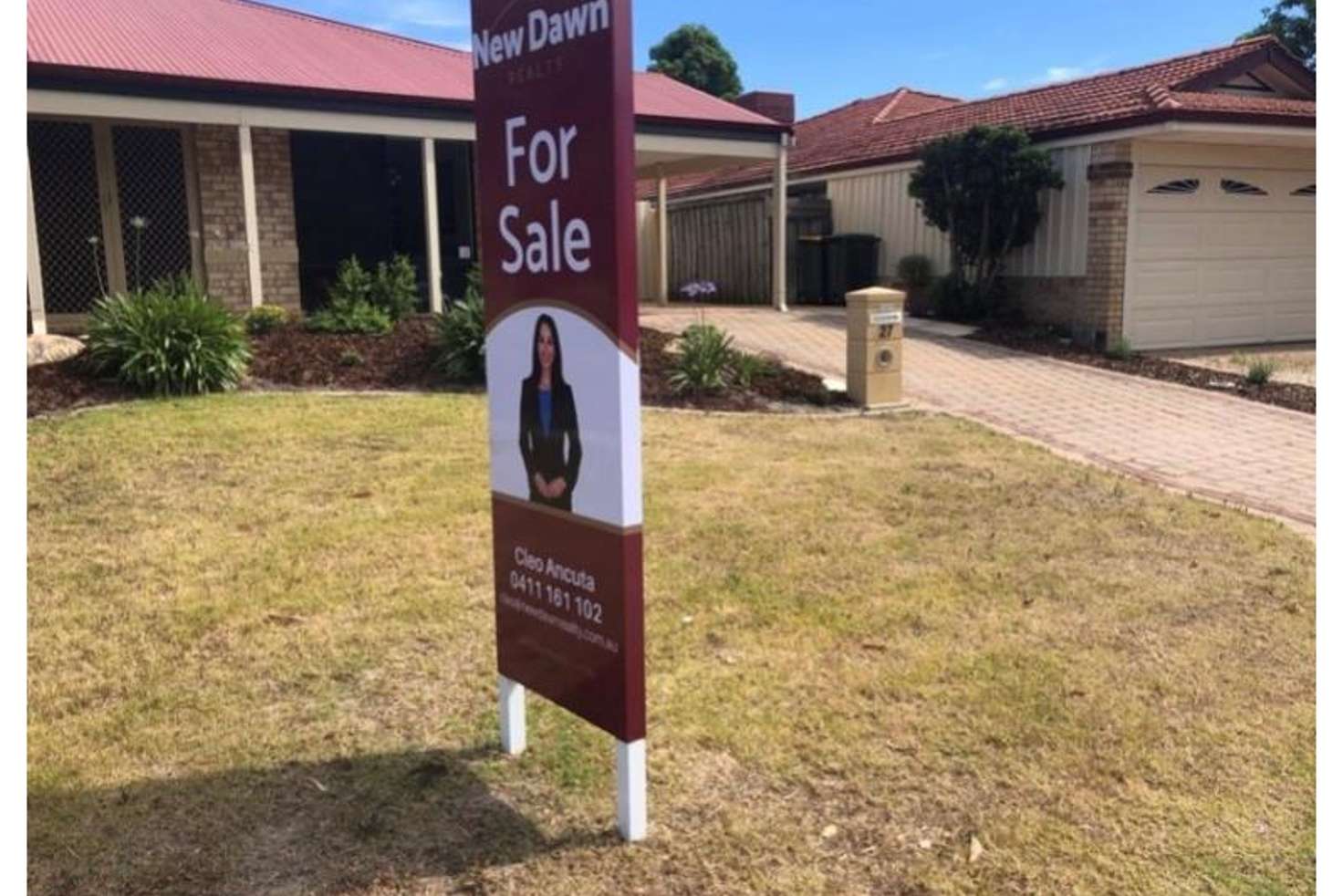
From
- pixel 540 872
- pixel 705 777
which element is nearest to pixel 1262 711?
pixel 705 777

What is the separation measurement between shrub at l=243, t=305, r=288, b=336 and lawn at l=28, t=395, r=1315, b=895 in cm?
447

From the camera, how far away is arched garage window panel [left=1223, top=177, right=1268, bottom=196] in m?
15.1

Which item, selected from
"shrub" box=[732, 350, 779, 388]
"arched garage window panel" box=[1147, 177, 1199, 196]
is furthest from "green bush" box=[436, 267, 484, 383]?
"arched garage window panel" box=[1147, 177, 1199, 196]

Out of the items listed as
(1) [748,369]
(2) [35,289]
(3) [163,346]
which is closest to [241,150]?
(2) [35,289]

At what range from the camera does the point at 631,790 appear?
121 inches

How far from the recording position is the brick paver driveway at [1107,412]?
306 inches

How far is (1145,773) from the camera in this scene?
11.3 ft

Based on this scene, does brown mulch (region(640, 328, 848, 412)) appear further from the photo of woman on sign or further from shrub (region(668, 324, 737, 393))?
the photo of woman on sign

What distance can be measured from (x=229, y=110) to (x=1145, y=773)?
11.8 metres

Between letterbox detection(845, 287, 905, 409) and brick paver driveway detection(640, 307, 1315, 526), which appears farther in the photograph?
letterbox detection(845, 287, 905, 409)

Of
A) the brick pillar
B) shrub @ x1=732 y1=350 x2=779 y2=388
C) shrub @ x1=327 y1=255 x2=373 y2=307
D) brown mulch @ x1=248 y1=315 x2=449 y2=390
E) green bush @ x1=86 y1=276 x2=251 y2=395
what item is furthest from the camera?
the brick pillar

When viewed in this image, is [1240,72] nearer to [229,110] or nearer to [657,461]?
[657,461]

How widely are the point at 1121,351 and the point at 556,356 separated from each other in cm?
1247

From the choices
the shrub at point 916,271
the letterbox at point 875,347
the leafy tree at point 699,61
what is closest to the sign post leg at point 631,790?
the letterbox at point 875,347
